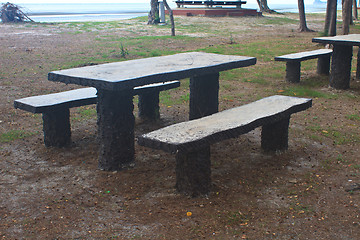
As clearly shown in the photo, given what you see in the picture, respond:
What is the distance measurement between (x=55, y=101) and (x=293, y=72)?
5.23 metres

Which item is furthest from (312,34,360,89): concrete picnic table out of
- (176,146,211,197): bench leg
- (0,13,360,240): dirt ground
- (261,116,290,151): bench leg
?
(176,146,211,197): bench leg

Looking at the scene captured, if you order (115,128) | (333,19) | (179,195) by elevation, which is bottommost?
(179,195)

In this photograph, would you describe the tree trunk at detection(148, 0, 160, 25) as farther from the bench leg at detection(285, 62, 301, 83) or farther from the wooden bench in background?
the bench leg at detection(285, 62, 301, 83)

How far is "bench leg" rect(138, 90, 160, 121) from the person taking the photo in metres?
6.34

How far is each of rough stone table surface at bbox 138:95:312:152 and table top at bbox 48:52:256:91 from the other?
0.62 meters

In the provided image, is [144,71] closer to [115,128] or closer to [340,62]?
[115,128]

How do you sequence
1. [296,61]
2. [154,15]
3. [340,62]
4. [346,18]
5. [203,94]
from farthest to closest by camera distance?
1. [154,15]
2. [346,18]
3. [296,61]
4. [340,62]
5. [203,94]

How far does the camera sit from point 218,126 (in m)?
3.98

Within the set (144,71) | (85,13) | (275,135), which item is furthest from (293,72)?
(85,13)

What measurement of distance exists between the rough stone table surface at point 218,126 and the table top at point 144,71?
2.05 ft

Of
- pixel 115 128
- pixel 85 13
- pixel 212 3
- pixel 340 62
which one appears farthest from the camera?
pixel 85 13

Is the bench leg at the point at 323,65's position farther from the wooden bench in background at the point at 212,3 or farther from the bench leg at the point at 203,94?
the wooden bench in background at the point at 212,3

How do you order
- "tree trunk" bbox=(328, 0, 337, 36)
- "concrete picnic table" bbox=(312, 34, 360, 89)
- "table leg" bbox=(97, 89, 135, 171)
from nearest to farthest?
"table leg" bbox=(97, 89, 135, 171) → "concrete picnic table" bbox=(312, 34, 360, 89) → "tree trunk" bbox=(328, 0, 337, 36)

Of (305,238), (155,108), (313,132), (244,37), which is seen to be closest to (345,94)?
(313,132)
